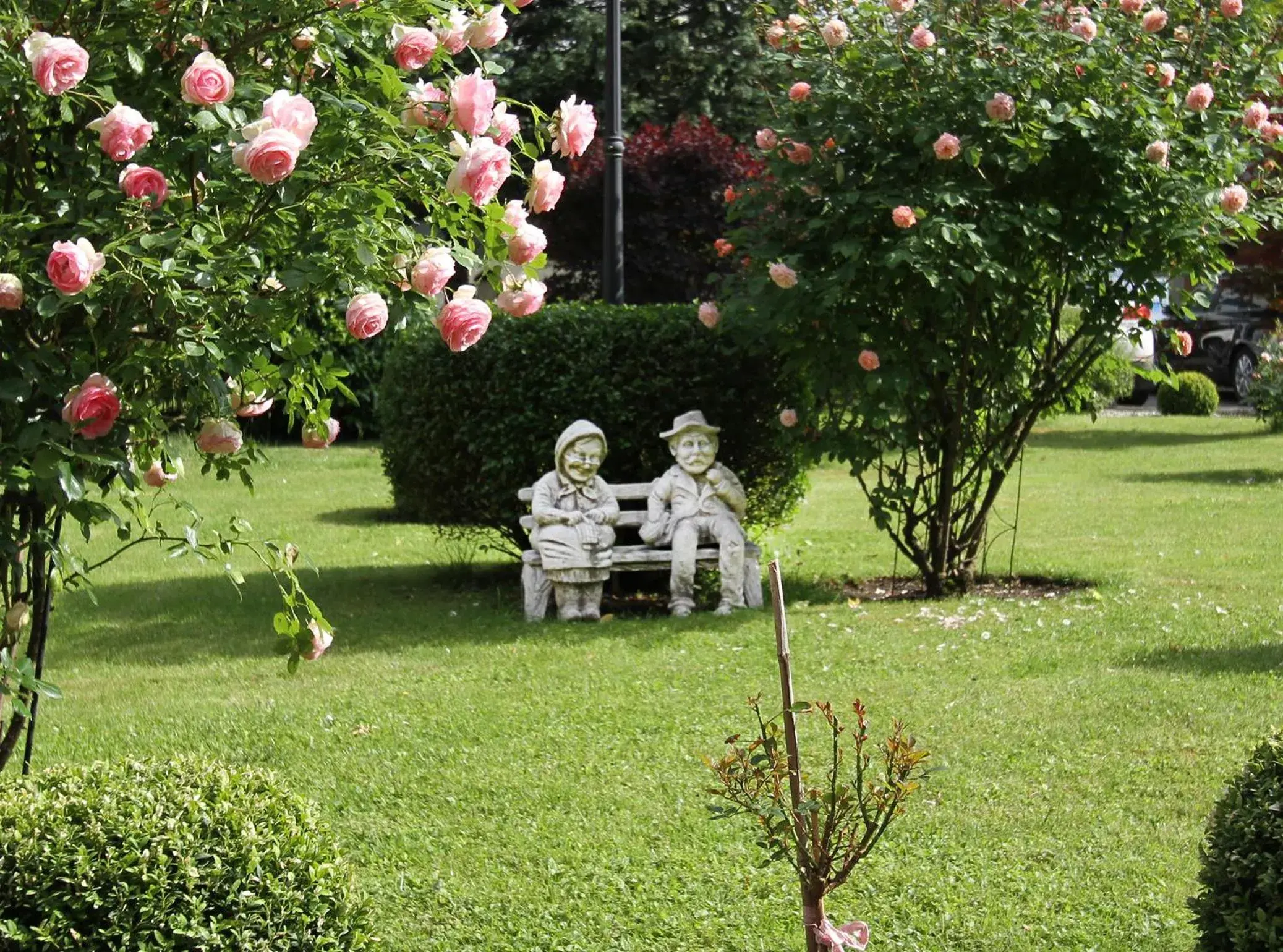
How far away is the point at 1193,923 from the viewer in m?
3.11

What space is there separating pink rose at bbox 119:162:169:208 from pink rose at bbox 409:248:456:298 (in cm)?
49

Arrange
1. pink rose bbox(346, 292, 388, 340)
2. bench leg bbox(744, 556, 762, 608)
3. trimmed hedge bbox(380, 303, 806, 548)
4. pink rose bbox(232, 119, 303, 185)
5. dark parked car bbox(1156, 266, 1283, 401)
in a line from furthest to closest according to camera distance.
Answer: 1. dark parked car bbox(1156, 266, 1283, 401)
2. trimmed hedge bbox(380, 303, 806, 548)
3. bench leg bbox(744, 556, 762, 608)
4. pink rose bbox(346, 292, 388, 340)
5. pink rose bbox(232, 119, 303, 185)

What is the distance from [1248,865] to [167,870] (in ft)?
6.76

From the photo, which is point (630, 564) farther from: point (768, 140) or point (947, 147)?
point (947, 147)

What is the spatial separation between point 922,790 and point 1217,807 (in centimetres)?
182

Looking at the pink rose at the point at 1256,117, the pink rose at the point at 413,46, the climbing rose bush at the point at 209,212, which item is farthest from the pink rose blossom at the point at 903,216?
the pink rose at the point at 413,46

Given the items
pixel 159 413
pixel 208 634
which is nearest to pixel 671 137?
pixel 208 634

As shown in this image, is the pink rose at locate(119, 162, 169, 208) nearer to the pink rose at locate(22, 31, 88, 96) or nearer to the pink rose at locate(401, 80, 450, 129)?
→ the pink rose at locate(22, 31, 88, 96)

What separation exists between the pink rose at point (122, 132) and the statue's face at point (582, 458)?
5081 millimetres

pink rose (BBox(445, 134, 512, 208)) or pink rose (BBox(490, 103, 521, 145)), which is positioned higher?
pink rose (BBox(490, 103, 521, 145))

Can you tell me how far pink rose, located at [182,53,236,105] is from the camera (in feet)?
8.57

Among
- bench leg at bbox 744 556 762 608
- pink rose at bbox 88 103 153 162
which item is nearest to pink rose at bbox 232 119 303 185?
pink rose at bbox 88 103 153 162

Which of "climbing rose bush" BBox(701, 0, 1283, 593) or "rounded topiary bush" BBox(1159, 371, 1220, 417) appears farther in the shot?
"rounded topiary bush" BBox(1159, 371, 1220, 417)

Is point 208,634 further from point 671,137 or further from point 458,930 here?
point 671,137
